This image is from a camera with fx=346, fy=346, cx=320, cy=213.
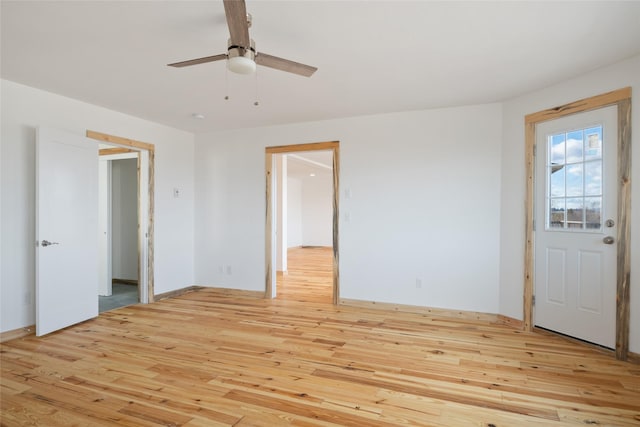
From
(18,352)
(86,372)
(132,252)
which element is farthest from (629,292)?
(132,252)

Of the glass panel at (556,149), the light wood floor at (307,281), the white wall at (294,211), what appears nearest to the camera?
the glass panel at (556,149)

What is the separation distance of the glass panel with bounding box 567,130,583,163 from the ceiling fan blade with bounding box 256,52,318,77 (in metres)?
2.73

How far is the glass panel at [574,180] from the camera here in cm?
334

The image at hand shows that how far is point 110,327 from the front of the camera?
385cm

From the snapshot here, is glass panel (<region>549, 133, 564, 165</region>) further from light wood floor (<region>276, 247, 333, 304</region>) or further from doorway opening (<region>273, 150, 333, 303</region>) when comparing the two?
light wood floor (<region>276, 247, 333, 304</region>)

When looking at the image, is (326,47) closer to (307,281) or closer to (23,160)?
(23,160)

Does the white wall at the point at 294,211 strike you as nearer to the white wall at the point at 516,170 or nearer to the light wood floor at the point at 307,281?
the light wood floor at the point at 307,281

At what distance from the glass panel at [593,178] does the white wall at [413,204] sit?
3.00 ft

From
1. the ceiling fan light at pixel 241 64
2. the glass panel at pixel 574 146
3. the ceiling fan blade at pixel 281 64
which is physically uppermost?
the ceiling fan blade at pixel 281 64

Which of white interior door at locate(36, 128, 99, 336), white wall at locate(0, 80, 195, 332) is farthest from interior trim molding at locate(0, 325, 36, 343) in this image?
white interior door at locate(36, 128, 99, 336)

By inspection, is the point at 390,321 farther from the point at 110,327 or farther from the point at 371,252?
the point at 110,327

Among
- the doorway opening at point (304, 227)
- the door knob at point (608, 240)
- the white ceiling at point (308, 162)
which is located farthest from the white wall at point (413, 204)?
the white ceiling at point (308, 162)

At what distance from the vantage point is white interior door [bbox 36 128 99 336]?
3516 millimetres

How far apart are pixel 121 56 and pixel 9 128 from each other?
160 centimetres
